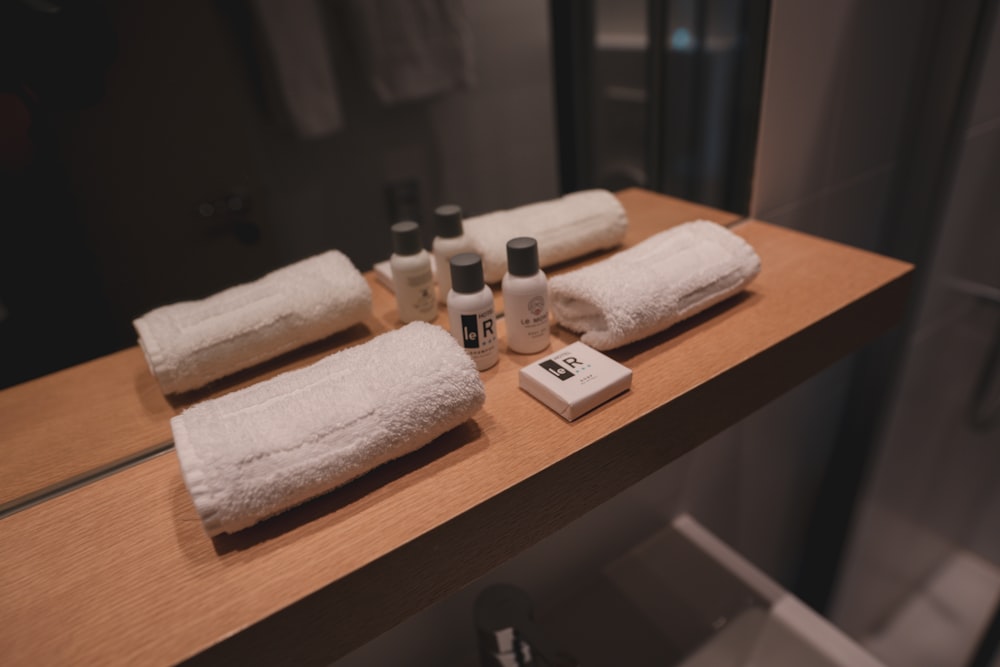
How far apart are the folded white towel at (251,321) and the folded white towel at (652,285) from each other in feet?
0.70

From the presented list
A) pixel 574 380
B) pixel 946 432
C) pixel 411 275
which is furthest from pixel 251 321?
pixel 946 432

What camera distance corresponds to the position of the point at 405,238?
63cm

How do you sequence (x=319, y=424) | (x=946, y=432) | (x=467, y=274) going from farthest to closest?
1. (x=946, y=432)
2. (x=467, y=274)
3. (x=319, y=424)

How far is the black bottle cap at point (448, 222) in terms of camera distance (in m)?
0.67

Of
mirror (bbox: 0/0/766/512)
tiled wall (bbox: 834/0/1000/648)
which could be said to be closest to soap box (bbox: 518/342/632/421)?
mirror (bbox: 0/0/766/512)

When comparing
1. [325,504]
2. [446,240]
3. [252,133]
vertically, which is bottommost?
[325,504]

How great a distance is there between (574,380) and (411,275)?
0.68 ft

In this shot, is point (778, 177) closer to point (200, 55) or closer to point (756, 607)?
point (756, 607)

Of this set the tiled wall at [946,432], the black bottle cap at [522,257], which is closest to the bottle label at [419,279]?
the black bottle cap at [522,257]

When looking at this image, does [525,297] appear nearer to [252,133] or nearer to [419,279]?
[419,279]

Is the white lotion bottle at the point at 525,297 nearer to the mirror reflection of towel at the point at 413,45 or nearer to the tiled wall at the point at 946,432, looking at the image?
the mirror reflection of towel at the point at 413,45

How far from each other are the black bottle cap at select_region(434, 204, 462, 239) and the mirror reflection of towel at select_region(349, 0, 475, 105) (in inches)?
5.2

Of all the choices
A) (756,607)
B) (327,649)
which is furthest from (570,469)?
(756,607)

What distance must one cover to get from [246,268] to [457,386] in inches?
11.6
